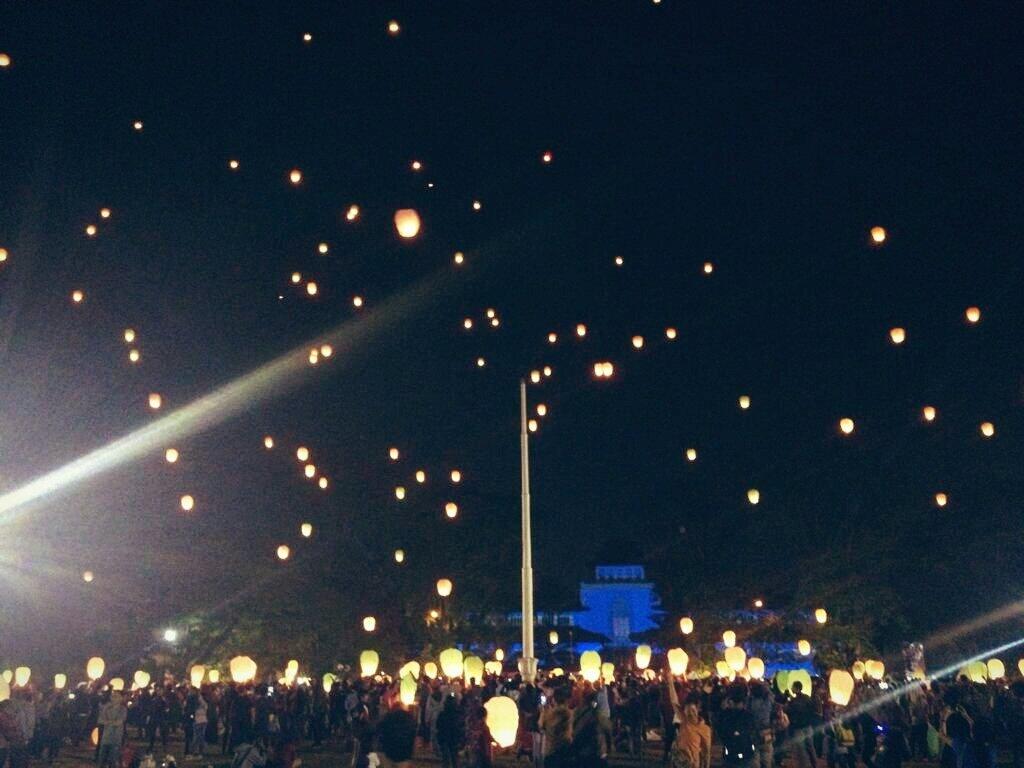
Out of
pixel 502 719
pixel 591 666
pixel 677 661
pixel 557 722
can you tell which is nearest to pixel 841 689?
pixel 677 661

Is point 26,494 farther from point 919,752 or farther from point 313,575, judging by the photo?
point 919,752

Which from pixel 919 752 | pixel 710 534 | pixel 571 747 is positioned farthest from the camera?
pixel 710 534

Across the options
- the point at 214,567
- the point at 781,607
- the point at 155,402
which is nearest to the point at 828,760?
the point at 155,402

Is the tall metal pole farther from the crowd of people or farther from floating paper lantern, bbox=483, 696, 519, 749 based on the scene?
floating paper lantern, bbox=483, 696, 519, 749

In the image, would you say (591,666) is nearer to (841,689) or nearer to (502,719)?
(841,689)

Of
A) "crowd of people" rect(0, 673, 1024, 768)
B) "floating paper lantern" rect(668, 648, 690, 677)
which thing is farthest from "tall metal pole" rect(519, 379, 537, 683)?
"floating paper lantern" rect(668, 648, 690, 677)

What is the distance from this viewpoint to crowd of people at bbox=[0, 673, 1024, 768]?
9297 millimetres

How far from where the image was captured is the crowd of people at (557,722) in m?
9.30

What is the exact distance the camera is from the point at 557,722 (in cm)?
833

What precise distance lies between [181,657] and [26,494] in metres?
6.61

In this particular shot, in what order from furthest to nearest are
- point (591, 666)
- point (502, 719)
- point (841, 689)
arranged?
point (591, 666)
point (841, 689)
point (502, 719)

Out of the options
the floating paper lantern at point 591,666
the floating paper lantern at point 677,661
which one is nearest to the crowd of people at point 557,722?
the floating paper lantern at point 677,661

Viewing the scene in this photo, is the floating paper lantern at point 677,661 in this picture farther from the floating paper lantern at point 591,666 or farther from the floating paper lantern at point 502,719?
the floating paper lantern at point 502,719

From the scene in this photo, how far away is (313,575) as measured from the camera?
92.3ft
